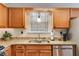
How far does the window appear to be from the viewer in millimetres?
5441

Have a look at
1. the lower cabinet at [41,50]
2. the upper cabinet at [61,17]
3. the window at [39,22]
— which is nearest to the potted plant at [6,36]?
the lower cabinet at [41,50]

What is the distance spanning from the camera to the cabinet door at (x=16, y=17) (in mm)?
5086

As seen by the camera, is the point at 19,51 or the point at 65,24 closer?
the point at 19,51

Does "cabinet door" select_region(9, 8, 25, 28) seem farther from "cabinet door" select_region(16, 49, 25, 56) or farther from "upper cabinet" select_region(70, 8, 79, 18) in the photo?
"upper cabinet" select_region(70, 8, 79, 18)

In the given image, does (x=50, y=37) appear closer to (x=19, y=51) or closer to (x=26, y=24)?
(x=26, y=24)

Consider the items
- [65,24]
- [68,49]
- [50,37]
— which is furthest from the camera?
[50,37]

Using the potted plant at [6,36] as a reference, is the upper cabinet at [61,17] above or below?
above

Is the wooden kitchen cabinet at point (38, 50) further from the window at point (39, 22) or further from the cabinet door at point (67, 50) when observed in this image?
the window at point (39, 22)

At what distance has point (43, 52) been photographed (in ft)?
15.3

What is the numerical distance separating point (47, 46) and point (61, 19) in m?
1.00

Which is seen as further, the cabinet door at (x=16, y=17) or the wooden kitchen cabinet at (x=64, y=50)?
the cabinet door at (x=16, y=17)

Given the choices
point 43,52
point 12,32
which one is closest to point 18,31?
point 12,32

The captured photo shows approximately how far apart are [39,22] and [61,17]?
2.62 feet

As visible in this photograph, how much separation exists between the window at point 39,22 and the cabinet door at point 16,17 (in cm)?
40
